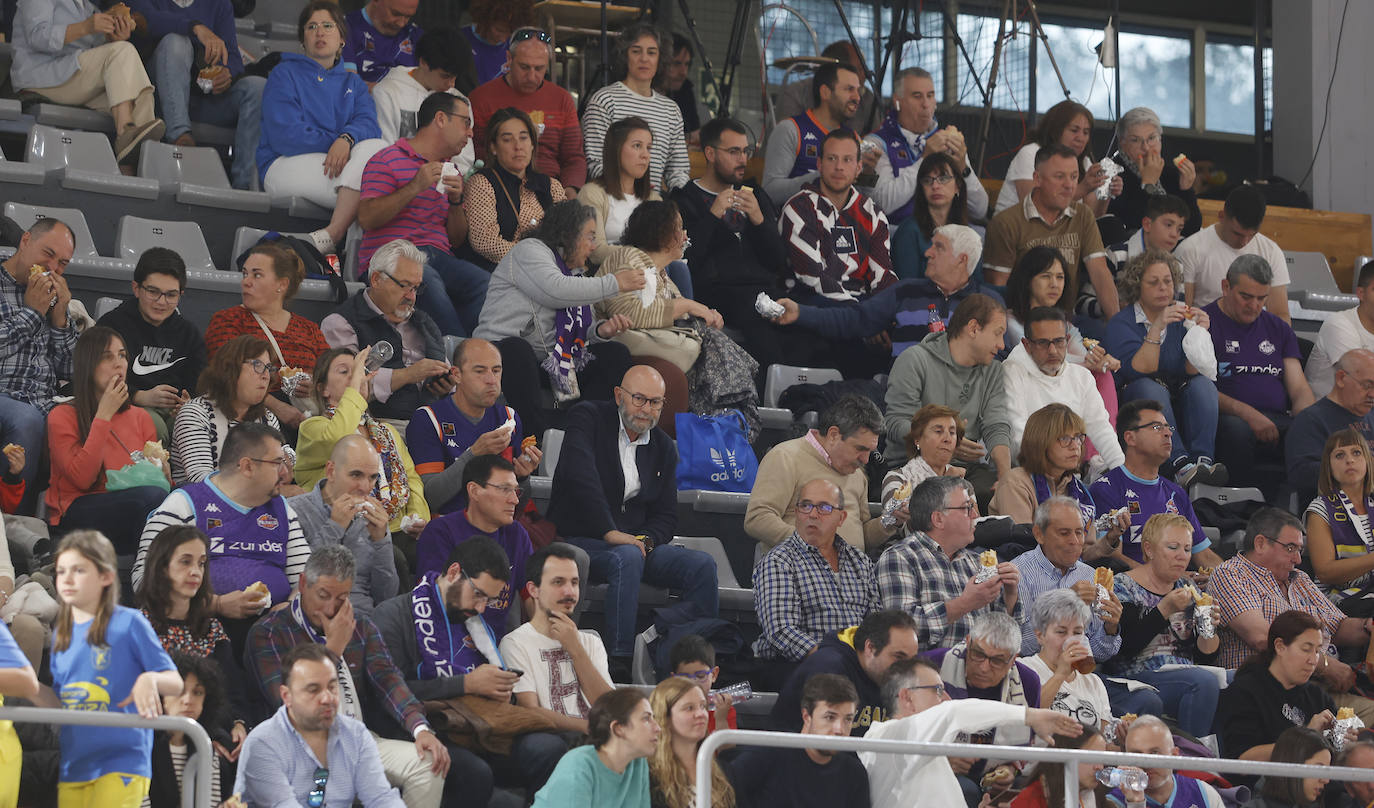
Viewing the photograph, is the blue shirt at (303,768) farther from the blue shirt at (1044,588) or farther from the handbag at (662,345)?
the handbag at (662,345)

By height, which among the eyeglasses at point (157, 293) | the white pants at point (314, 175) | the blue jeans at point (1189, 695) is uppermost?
the white pants at point (314, 175)

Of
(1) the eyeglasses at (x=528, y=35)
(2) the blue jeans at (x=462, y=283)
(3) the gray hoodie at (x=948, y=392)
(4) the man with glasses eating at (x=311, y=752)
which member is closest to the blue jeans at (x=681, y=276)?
(2) the blue jeans at (x=462, y=283)

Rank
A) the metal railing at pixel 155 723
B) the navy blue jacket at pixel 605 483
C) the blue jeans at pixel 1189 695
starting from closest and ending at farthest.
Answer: the metal railing at pixel 155 723 < the navy blue jacket at pixel 605 483 < the blue jeans at pixel 1189 695

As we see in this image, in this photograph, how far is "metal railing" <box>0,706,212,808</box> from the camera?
11.3ft

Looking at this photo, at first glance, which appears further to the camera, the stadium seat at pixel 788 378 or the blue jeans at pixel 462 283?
the stadium seat at pixel 788 378

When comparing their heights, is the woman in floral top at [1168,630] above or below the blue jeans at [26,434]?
below

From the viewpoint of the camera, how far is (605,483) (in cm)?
588

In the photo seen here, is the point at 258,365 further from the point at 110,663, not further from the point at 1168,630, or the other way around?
the point at 1168,630

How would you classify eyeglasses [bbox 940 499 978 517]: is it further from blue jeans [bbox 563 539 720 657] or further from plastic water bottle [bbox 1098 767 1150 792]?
plastic water bottle [bbox 1098 767 1150 792]

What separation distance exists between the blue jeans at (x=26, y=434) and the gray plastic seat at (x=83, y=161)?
1.65 m

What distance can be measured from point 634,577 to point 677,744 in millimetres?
900

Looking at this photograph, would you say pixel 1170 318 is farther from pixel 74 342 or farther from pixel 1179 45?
pixel 1179 45

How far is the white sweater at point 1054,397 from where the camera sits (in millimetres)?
6773

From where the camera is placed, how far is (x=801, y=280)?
24.6 feet
